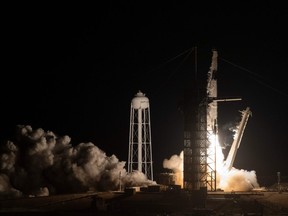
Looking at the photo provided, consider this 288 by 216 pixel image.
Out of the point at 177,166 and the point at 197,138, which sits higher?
the point at 197,138

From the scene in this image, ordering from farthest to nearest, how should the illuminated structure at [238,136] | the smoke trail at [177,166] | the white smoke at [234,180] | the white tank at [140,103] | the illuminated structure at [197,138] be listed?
1. the smoke trail at [177,166]
2. the white tank at [140,103]
3. the white smoke at [234,180]
4. the illuminated structure at [238,136]
5. the illuminated structure at [197,138]

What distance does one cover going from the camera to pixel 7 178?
2288 inches

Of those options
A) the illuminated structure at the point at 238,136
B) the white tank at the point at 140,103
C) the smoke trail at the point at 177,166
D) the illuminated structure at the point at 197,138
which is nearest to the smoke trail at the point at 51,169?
the smoke trail at the point at 177,166

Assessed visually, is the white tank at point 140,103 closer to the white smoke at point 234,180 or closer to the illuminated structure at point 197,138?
the illuminated structure at point 197,138

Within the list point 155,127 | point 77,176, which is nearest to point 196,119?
point 77,176

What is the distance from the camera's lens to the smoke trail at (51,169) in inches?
2295

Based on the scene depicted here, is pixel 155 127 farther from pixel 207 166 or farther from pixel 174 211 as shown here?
pixel 174 211

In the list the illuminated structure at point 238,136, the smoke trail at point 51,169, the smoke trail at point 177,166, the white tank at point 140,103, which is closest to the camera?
the illuminated structure at point 238,136

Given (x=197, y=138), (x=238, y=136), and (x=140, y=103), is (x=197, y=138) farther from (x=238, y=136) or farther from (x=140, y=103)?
(x=140, y=103)

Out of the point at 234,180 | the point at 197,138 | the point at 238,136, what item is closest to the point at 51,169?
the point at 197,138

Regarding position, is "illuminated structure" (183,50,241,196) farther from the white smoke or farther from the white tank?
the white tank

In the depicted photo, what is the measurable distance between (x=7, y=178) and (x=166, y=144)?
34.3 meters

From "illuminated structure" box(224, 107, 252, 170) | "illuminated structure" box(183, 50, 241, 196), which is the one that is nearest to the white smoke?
"illuminated structure" box(224, 107, 252, 170)

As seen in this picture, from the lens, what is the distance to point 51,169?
5962 centimetres
